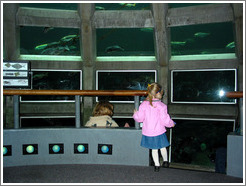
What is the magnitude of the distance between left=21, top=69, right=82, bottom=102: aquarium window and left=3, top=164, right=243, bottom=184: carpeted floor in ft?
17.7

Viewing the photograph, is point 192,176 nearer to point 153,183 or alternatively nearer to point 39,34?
point 153,183

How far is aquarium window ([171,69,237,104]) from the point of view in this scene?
7004 millimetres

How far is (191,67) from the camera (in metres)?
7.02

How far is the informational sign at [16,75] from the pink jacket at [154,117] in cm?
369

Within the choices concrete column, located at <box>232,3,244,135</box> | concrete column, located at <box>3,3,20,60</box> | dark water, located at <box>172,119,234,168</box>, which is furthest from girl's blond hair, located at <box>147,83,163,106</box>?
dark water, located at <box>172,119,234,168</box>

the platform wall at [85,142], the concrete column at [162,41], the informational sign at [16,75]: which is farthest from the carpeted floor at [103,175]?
the concrete column at [162,41]

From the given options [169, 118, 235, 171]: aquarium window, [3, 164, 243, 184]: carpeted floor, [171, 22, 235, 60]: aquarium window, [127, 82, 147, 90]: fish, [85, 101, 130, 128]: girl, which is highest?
[171, 22, 235, 60]: aquarium window

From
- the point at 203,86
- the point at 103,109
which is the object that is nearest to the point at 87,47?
the point at 203,86

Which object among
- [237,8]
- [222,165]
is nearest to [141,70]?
[237,8]

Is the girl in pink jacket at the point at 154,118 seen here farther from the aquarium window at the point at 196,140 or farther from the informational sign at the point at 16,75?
the aquarium window at the point at 196,140

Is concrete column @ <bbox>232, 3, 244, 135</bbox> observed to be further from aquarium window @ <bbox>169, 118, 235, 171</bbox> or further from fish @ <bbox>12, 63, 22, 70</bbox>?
aquarium window @ <bbox>169, 118, 235, 171</bbox>

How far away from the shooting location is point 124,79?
8.21 m

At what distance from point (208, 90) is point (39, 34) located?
4054cm

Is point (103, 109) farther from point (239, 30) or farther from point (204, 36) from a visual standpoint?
point (204, 36)
